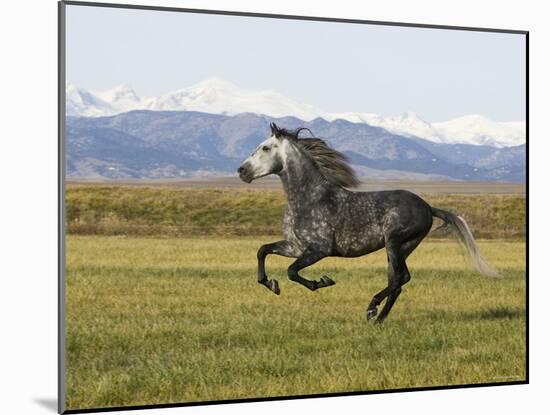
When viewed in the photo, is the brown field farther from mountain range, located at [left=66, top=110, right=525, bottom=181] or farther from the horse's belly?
the horse's belly

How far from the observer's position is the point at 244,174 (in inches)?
378

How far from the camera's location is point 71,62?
8898 mm

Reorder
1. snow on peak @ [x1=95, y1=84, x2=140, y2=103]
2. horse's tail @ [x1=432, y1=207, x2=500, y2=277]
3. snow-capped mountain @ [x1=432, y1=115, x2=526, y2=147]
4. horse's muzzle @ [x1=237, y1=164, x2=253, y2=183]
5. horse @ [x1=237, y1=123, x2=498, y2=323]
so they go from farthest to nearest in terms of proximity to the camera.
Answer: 1. snow-capped mountain @ [x1=432, y1=115, x2=526, y2=147]
2. horse's tail @ [x1=432, y1=207, x2=500, y2=277]
3. horse @ [x1=237, y1=123, x2=498, y2=323]
4. horse's muzzle @ [x1=237, y1=164, x2=253, y2=183]
5. snow on peak @ [x1=95, y1=84, x2=140, y2=103]

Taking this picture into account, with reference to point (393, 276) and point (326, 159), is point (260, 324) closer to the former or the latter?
point (393, 276)

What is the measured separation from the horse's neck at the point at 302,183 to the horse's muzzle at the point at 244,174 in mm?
290

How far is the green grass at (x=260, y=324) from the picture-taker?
907 centimetres

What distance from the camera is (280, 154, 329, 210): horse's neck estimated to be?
9734 mm

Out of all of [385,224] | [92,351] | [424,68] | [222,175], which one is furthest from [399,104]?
[92,351]

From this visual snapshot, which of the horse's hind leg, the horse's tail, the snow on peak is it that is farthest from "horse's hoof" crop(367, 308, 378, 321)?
the snow on peak

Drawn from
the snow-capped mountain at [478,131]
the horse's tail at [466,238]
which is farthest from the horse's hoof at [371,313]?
the snow-capped mountain at [478,131]

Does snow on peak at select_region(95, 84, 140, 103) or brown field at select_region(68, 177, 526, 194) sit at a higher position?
snow on peak at select_region(95, 84, 140, 103)

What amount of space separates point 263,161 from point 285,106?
0.48 metres

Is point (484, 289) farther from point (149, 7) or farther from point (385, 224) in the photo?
point (149, 7)

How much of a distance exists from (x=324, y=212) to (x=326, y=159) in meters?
0.44
